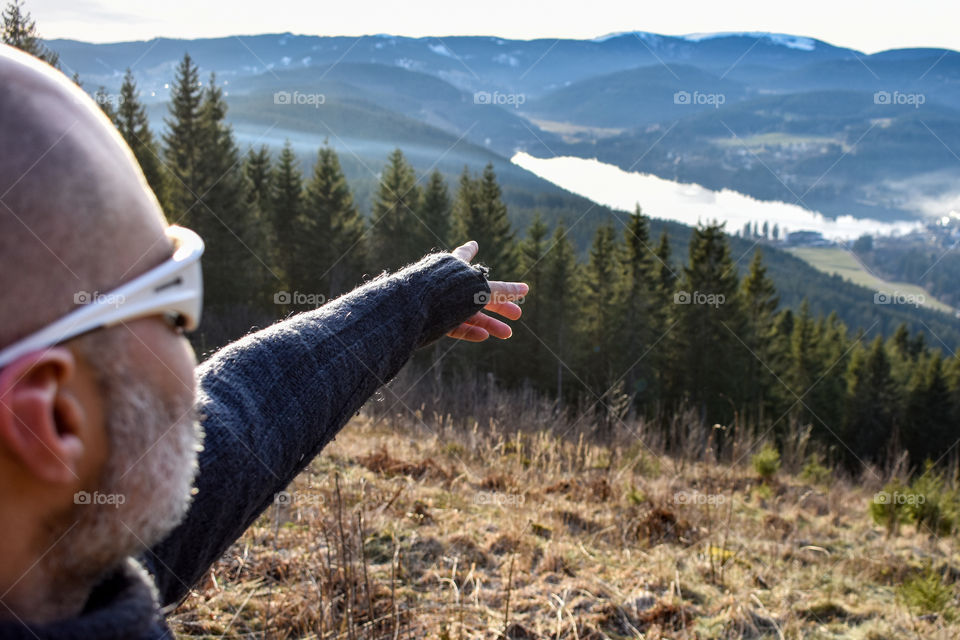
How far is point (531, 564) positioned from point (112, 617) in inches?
121

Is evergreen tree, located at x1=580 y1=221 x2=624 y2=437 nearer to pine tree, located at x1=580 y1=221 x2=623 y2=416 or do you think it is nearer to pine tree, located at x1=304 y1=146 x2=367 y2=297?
pine tree, located at x1=580 y1=221 x2=623 y2=416

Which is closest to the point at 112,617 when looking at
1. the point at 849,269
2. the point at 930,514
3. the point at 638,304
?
the point at 930,514

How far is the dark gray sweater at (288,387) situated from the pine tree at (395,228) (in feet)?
122

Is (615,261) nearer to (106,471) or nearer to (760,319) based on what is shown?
(760,319)

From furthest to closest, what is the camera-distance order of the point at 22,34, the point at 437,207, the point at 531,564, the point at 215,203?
1. the point at 437,207
2. the point at 215,203
3. the point at 22,34
4. the point at 531,564

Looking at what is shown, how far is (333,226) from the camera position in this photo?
39469 mm

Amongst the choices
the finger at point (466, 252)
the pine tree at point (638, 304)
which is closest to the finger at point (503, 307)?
the finger at point (466, 252)

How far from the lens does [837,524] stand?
671 centimetres

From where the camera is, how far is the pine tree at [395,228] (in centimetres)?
3959

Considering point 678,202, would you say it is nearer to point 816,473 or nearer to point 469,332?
point 816,473

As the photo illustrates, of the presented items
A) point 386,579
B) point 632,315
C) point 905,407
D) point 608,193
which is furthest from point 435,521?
point 608,193

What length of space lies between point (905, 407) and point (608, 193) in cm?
6596

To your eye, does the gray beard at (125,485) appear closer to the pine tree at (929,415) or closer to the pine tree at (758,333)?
the pine tree at (758,333)

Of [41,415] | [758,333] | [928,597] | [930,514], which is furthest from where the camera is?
[758,333]
